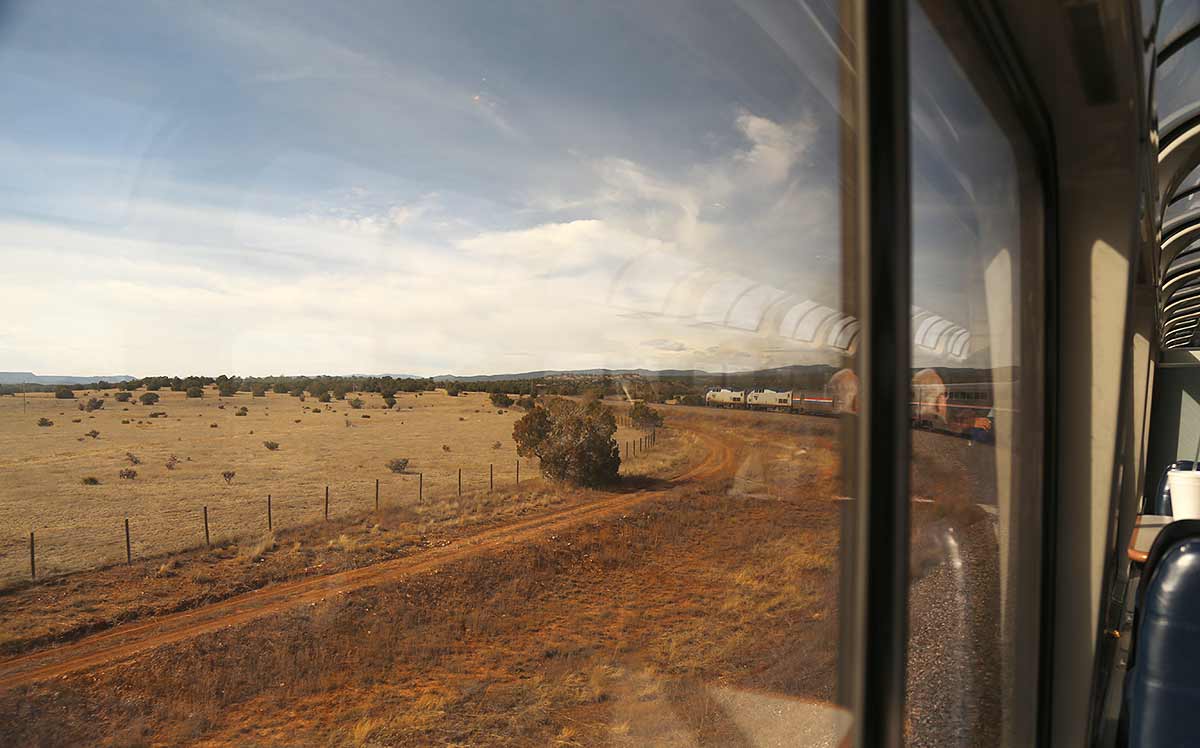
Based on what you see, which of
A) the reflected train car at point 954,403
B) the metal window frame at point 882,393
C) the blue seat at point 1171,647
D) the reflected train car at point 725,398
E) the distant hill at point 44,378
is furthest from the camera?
the blue seat at point 1171,647

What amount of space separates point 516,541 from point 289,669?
269mm

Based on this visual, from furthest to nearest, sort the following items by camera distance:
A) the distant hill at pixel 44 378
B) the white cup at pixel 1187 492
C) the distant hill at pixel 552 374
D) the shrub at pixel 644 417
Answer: the white cup at pixel 1187 492 < the shrub at pixel 644 417 < the distant hill at pixel 552 374 < the distant hill at pixel 44 378

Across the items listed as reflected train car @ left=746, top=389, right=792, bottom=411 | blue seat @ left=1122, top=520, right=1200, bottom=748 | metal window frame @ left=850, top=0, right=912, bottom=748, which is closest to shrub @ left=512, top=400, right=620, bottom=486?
reflected train car @ left=746, top=389, right=792, bottom=411

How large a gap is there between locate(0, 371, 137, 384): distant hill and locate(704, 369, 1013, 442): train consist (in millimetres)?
718

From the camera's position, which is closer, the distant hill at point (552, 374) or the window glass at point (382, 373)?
the window glass at point (382, 373)

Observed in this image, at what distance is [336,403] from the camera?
64 centimetres

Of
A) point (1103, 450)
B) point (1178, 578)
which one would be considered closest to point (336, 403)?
point (1178, 578)

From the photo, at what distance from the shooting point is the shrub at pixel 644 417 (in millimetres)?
866

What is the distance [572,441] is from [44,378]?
0.49m

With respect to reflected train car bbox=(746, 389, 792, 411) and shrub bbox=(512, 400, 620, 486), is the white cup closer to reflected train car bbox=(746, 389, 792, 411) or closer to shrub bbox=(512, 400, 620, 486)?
reflected train car bbox=(746, 389, 792, 411)

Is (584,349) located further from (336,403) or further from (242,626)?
(242,626)

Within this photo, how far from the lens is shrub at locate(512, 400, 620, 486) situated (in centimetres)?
75

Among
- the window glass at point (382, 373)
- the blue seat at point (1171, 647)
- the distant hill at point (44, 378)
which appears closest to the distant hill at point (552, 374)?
the window glass at point (382, 373)

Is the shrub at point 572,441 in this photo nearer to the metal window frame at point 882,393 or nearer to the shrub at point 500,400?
the shrub at point 500,400
